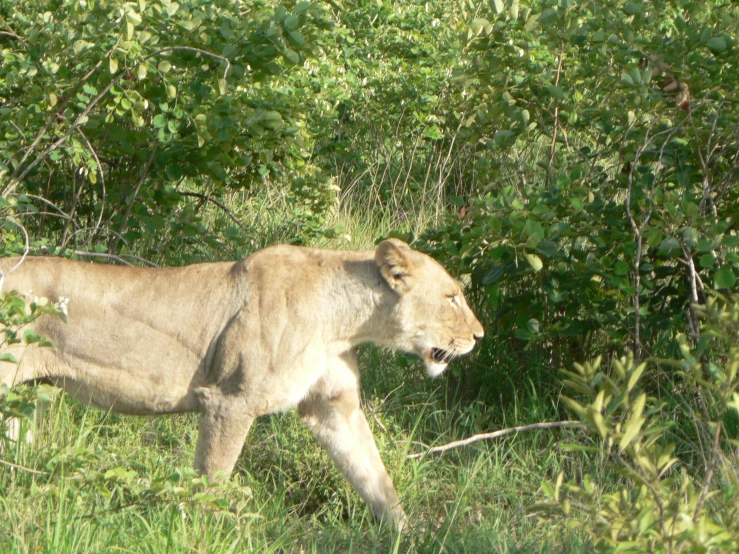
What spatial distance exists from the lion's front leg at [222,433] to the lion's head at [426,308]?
2.41 feet

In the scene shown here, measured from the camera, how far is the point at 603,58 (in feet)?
16.0

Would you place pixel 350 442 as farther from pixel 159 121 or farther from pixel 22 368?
pixel 159 121

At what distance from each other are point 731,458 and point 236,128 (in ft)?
9.83

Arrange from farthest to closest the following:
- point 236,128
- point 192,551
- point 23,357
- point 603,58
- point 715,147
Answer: point 236,128, point 603,58, point 715,147, point 23,357, point 192,551

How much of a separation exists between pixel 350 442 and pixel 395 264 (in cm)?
77

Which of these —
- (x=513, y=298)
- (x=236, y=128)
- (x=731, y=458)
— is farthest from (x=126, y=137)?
(x=731, y=458)

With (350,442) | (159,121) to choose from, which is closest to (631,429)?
(350,442)

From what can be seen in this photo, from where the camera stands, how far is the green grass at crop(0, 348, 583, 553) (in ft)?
10.7

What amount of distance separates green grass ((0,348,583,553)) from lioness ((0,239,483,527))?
0.82 ft

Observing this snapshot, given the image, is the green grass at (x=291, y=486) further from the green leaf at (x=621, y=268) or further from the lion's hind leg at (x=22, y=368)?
the green leaf at (x=621, y=268)

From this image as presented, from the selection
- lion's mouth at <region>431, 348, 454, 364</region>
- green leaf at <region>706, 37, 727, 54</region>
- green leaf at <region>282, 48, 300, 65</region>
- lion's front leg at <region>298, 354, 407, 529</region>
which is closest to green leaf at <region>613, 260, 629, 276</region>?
lion's mouth at <region>431, 348, 454, 364</region>

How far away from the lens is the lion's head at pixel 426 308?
409 cm

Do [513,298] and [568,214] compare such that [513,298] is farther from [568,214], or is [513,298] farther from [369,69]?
[369,69]

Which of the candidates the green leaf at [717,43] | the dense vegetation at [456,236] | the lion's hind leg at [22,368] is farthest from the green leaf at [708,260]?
the lion's hind leg at [22,368]
